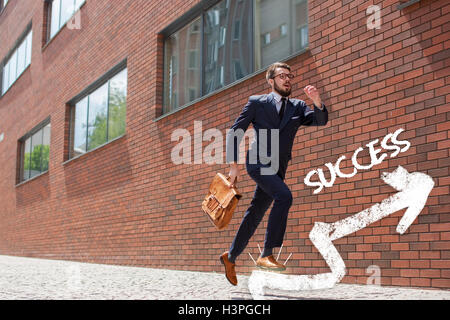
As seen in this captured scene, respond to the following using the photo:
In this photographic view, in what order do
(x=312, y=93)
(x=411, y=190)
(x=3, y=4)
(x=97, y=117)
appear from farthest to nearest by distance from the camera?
(x=3, y=4), (x=97, y=117), (x=411, y=190), (x=312, y=93)

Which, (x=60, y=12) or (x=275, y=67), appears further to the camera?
(x=60, y=12)

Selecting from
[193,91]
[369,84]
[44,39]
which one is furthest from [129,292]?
[44,39]

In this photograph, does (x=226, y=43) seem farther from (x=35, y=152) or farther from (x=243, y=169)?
(x=35, y=152)

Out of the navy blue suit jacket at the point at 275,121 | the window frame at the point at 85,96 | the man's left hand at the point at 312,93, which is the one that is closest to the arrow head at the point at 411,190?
the navy blue suit jacket at the point at 275,121

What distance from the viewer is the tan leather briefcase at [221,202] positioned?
481 cm

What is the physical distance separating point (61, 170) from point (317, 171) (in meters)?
9.27

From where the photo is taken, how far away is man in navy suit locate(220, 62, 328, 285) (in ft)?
14.8

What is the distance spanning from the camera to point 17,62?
19.8 m

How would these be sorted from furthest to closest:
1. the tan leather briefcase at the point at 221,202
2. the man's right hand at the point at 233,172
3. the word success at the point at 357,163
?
the word success at the point at 357,163 → the tan leather briefcase at the point at 221,202 → the man's right hand at the point at 233,172

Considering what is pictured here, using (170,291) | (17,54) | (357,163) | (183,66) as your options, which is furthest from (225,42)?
(17,54)

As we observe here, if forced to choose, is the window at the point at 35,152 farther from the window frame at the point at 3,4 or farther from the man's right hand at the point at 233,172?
the man's right hand at the point at 233,172

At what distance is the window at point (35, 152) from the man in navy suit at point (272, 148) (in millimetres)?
11776

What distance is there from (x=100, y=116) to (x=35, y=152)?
5.21 metres
